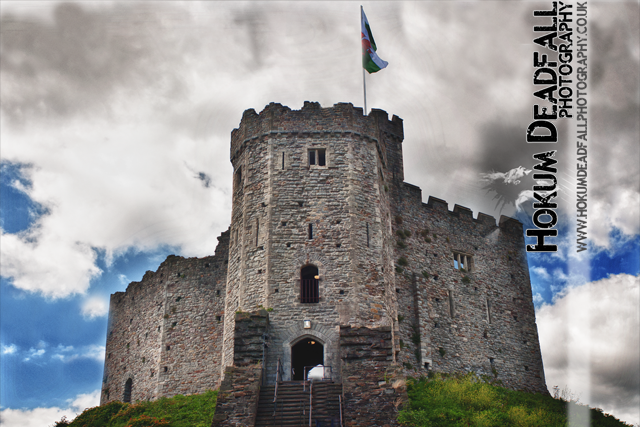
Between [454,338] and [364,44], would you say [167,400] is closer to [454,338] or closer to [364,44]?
[454,338]

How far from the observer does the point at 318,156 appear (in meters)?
26.6

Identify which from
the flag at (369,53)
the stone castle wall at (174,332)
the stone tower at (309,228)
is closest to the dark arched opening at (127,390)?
the stone castle wall at (174,332)

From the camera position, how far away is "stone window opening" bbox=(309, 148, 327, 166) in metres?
26.4

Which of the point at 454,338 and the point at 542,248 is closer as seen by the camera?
the point at 542,248

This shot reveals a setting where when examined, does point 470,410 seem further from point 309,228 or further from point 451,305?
point 451,305

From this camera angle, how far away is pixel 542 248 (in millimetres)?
25016

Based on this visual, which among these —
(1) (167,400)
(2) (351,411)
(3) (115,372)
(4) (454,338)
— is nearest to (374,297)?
(2) (351,411)

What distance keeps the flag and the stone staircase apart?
15.3 meters

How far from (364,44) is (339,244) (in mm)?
10772

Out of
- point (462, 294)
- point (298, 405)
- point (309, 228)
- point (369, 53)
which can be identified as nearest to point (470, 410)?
point (298, 405)

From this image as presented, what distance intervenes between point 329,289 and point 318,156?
592 centimetres

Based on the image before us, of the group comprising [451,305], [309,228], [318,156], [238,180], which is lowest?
[451,305]

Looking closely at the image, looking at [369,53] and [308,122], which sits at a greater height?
[369,53]

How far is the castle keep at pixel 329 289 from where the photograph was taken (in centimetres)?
2228
